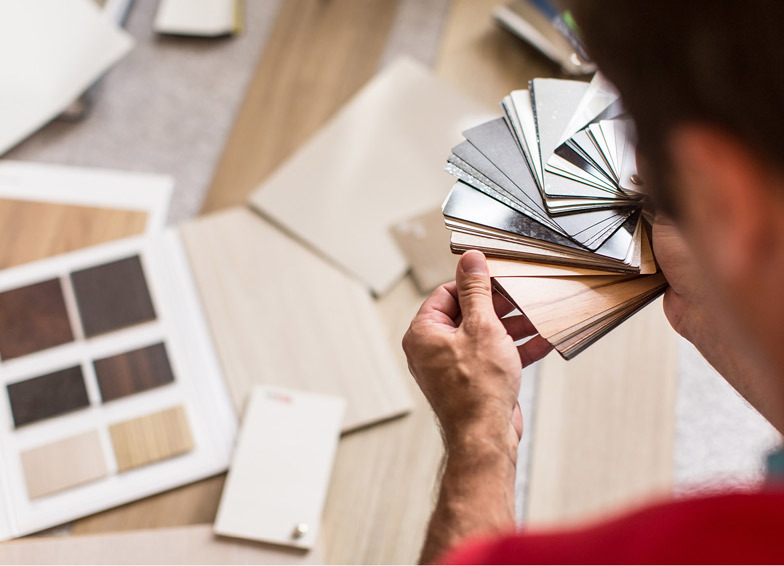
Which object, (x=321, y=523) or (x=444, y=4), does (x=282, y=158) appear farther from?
(x=321, y=523)

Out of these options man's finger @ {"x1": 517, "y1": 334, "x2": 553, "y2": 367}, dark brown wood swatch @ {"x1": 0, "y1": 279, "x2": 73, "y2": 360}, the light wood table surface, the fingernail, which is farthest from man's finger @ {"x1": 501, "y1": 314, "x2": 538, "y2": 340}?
dark brown wood swatch @ {"x1": 0, "y1": 279, "x2": 73, "y2": 360}

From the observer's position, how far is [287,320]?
995 millimetres

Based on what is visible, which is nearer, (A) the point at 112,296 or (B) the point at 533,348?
(B) the point at 533,348

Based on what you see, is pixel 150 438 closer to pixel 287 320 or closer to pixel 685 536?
pixel 287 320

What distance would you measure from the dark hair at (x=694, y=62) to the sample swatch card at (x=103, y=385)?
75 cm

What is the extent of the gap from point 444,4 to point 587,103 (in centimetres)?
84

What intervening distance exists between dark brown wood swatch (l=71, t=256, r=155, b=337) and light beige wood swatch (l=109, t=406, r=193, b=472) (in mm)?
155

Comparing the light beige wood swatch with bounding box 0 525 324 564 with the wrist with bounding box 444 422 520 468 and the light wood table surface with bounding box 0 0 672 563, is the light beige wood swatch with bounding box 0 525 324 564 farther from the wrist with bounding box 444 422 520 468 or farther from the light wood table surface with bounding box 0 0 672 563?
the wrist with bounding box 444 422 520 468

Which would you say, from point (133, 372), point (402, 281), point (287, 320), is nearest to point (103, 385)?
point (133, 372)

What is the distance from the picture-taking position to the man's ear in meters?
0.32

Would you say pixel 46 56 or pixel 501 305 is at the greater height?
pixel 46 56

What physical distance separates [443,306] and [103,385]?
1.82ft

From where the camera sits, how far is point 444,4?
1.38 metres

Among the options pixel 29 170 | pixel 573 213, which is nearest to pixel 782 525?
pixel 573 213
